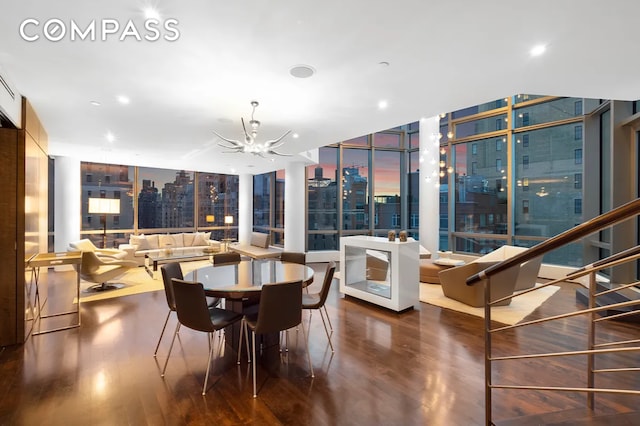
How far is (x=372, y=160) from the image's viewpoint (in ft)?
29.8

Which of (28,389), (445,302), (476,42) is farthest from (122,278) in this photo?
(476,42)

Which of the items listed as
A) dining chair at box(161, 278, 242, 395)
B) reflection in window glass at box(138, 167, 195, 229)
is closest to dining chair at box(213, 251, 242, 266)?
dining chair at box(161, 278, 242, 395)

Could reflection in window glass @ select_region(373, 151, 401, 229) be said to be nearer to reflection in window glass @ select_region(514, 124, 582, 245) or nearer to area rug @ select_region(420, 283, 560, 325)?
reflection in window glass @ select_region(514, 124, 582, 245)

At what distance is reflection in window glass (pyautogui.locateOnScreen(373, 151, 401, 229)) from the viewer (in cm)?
922

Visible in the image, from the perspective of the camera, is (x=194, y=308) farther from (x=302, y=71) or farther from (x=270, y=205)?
(x=270, y=205)

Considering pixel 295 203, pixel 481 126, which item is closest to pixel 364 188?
pixel 295 203

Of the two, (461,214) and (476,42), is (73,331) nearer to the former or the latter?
(476,42)

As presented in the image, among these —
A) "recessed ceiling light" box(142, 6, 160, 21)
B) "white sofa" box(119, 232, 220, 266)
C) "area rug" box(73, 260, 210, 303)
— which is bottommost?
"area rug" box(73, 260, 210, 303)

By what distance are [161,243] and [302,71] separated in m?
7.33

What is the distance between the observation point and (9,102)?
10.1ft

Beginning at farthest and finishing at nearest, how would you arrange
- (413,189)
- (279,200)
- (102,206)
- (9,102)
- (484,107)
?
(279,200), (413,189), (484,107), (102,206), (9,102)

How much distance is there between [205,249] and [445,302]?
6464 millimetres

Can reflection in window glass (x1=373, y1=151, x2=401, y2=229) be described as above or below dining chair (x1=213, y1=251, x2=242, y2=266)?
above

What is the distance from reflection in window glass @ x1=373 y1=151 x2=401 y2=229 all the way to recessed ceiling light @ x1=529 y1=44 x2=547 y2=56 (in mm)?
6591
